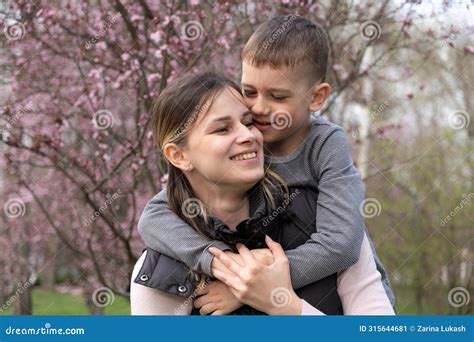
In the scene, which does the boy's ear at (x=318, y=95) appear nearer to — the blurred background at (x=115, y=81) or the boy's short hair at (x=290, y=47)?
the boy's short hair at (x=290, y=47)

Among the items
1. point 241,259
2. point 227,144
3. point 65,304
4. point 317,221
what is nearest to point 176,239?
point 241,259

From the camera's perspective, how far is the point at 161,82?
4.45m

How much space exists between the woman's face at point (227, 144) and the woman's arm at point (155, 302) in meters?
0.37

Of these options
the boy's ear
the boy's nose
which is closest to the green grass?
the boy's ear

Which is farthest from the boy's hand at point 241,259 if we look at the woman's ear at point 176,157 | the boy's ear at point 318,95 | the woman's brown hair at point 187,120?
the boy's ear at point 318,95

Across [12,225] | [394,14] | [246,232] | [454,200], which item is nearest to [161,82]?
[394,14]

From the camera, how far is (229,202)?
2297mm

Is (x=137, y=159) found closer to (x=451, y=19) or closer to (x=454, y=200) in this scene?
(x=451, y=19)

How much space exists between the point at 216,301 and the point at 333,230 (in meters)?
0.41

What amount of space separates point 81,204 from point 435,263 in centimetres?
438

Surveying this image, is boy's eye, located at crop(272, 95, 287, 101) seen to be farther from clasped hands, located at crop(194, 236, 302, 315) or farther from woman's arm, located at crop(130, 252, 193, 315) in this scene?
woman's arm, located at crop(130, 252, 193, 315)

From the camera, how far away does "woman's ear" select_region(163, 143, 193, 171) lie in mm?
2281

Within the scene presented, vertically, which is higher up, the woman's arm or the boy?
the boy

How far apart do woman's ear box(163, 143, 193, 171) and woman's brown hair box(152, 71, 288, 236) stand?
2 cm
